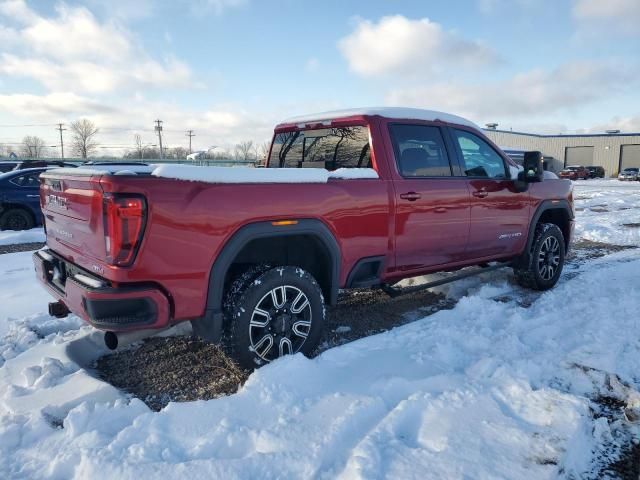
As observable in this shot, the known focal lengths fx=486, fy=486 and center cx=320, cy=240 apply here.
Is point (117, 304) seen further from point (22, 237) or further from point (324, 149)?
point (22, 237)

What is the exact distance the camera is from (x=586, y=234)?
9.89m

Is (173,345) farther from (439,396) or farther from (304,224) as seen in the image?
(439,396)

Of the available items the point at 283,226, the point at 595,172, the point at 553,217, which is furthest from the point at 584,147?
the point at 283,226

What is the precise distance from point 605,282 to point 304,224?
4251mm

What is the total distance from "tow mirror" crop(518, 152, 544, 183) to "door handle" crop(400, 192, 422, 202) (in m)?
1.55

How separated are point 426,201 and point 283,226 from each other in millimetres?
1478

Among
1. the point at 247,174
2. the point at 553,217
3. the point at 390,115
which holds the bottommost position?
the point at 553,217

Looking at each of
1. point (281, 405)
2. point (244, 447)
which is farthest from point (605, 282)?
point (244, 447)

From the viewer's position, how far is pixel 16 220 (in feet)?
34.6

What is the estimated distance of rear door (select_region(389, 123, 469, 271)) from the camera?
4.05 meters

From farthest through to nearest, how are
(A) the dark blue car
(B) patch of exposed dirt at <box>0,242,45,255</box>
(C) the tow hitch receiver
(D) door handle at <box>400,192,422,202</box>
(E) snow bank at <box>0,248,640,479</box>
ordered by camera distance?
(A) the dark blue car → (B) patch of exposed dirt at <box>0,242,45,255</box> → (D) door handle at <box>400,192,422,202</box> → (C) the tow hitch receiver → (E) snow bank at <box>0,248,640,479</box>

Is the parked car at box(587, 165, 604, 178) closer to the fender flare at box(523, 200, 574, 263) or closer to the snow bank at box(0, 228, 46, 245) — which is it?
the fender flare at box(523, 200, 574, 263)

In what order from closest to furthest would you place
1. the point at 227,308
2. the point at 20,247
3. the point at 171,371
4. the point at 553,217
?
the point at 227,308 → the point at 171,371 → the point at 553,217 → the point at 20,247

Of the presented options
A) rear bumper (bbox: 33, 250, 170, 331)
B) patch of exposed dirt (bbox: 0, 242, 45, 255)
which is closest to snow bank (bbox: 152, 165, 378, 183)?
rear bumper (bbox: 33, 250, 170, 331)
